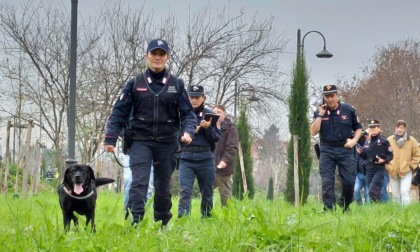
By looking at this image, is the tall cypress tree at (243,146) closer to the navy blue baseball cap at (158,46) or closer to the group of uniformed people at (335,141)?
the group of uniformed people at (335,141)

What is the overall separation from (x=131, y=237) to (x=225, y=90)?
21.4m

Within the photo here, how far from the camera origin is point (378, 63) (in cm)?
3884

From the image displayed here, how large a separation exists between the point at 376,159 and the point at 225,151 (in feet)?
15.6

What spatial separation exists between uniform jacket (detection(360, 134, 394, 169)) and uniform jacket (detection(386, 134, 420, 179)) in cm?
22

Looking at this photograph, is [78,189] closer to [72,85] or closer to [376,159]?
[72,85]

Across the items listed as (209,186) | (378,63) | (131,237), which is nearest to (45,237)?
(131,237)

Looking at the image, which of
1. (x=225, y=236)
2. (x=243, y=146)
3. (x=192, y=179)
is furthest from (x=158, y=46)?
(x=243, y=146)

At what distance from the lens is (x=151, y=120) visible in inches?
265

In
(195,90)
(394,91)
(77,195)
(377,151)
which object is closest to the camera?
(77,195)

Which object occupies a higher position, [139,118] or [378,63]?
[378,63]

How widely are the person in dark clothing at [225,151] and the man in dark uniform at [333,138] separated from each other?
1294mm

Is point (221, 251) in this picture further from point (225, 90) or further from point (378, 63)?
point (378, 63)

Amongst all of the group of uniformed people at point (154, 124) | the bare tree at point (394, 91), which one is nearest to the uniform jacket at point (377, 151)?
the group of uniformed people at point (154, 124)

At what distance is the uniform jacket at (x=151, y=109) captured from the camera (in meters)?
6.72
